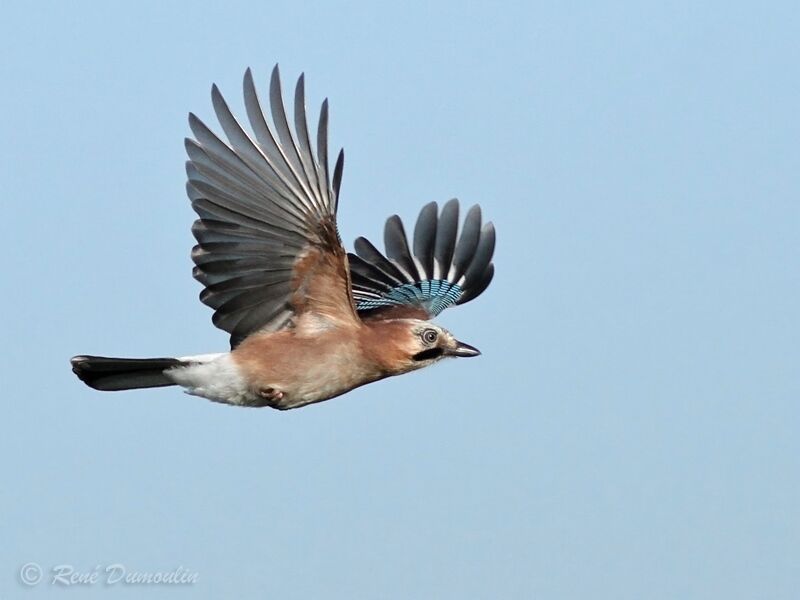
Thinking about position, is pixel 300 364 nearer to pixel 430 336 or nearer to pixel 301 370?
pixel 301 370

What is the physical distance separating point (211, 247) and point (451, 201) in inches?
169

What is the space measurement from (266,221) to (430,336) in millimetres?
1864

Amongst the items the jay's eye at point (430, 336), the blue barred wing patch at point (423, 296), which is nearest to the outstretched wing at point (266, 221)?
the jay's eye at point (430, 336)

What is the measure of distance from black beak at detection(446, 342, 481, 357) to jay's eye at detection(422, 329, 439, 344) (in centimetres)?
18

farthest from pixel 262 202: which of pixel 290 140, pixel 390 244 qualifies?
pixel 390 244

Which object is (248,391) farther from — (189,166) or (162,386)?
(189,166)

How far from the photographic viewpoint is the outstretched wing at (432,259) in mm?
14961

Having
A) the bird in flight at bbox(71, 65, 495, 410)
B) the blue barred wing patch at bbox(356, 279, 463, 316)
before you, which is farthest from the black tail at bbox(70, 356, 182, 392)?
the blue barred wing patch at bbox(356, 279, 463, 316)

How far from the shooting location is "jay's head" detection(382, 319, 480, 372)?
1187 cm

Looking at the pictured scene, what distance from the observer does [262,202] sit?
1110 centimetres

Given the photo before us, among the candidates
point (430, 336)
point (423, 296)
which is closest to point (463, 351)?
point (430, 336)

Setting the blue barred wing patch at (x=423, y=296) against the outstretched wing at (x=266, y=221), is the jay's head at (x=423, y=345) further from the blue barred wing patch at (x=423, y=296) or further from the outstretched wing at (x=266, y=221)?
the blue barred wing patch at (x=423, y=296)

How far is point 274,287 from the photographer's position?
11.6 m

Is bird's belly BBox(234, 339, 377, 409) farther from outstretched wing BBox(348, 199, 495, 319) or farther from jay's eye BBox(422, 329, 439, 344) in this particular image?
outstretched wing BBox(348, 199, 495, 319)
